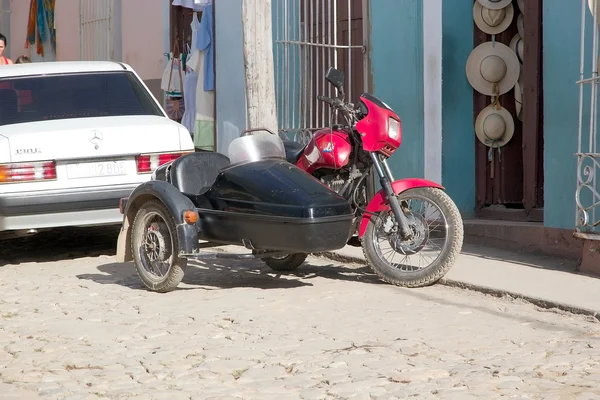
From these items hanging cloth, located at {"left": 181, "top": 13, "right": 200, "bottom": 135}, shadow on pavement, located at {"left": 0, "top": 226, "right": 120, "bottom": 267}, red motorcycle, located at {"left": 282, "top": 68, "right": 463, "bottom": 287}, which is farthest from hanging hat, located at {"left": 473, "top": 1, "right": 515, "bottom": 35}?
hanging cloth, located at {"left": 181, "top": 13, "right": 200, "bottom": 135}

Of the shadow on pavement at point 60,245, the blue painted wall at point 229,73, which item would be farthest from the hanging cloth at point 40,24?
the shadow on pavement at point 60,245

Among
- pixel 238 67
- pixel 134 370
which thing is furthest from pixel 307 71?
pixel 134 370

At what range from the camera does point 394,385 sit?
15.2ft

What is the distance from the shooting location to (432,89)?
9836 millimetres

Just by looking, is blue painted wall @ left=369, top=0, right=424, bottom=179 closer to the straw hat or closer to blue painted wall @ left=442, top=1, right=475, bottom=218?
blue painted wall @ left=442, top=1, right=475, bottom=218

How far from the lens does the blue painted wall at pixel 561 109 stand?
819 centimetres

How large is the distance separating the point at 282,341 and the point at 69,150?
327cm

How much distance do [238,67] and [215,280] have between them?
576 centimetres

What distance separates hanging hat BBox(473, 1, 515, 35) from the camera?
938 centimetres

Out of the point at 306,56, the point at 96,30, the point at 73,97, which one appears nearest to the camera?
the point at 73,97

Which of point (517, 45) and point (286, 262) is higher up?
point (517, 45)

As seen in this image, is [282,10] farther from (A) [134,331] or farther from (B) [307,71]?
(A) [134,331]

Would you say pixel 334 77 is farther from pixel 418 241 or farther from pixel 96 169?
pixel 96 169

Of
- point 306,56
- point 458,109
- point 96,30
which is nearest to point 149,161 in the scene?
point 458,109
